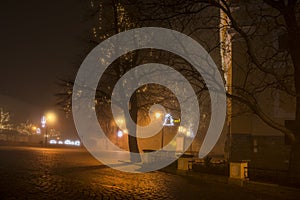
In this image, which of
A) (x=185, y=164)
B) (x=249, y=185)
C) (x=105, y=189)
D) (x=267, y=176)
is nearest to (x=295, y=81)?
(x=249, y=185)

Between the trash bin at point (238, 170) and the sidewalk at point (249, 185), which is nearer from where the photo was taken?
the sidewalk at point (249, 185)

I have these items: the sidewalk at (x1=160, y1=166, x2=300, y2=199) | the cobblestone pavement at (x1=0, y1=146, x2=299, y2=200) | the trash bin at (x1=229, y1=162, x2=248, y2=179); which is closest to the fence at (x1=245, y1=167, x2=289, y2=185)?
the trash bin at (x1=229, y1=162, x2=248, y2=179)

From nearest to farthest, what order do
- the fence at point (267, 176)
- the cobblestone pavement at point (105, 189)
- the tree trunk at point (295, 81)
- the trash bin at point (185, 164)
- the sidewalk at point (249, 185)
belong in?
1. the cobblestone pavement at point (105, 189)
2. the sidewalk at point (249, 185)
3. the tree trunk at point (295, 81)
4. the fence at point (267, 176)
5. the trash bin at point (185, 164)

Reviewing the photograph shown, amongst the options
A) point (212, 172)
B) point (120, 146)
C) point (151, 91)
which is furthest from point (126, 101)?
point (120, 146)

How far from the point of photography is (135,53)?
23.5 metres

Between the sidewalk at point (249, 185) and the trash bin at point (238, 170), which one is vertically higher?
the trash bin at point (238, 170)

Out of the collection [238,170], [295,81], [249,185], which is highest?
[295,81]

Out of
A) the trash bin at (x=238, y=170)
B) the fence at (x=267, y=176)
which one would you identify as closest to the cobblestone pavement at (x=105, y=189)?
the trash bin at (x=238, y=170)

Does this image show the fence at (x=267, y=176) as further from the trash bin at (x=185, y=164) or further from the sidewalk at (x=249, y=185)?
the trash bin at (x=185, y=164)

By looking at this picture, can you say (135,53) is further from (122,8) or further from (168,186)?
(168,186)

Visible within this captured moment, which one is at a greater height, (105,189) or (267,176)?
(267,176)

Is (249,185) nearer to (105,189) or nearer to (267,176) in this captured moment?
(267,176)

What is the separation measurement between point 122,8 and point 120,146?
33.0 m

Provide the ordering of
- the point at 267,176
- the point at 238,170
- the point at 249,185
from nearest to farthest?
the point at 249,185
the point at 238,170
the point at 267,176
